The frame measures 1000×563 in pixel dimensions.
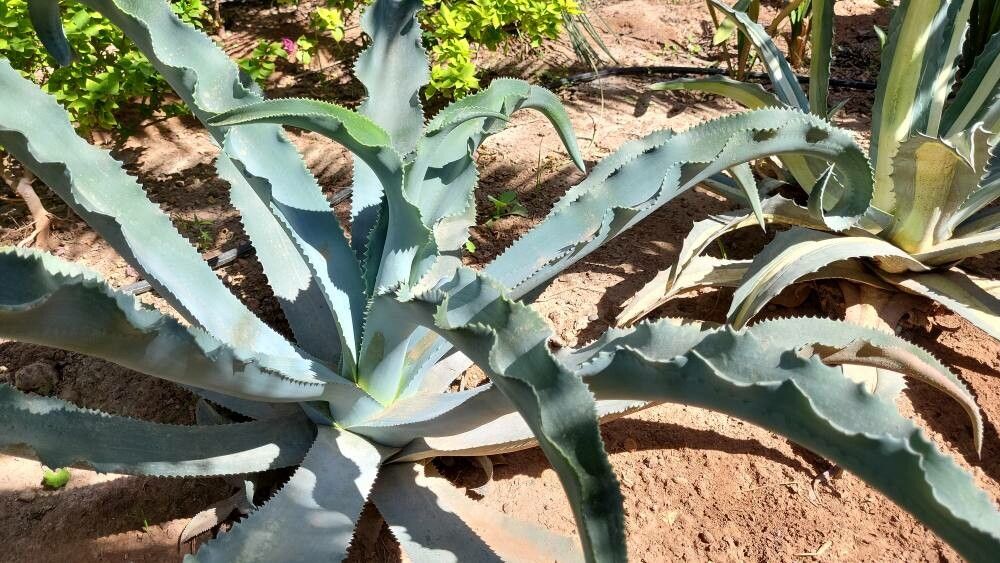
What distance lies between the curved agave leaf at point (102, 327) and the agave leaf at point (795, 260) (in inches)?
40.9

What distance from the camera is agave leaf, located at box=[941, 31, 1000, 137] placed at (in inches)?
74.1

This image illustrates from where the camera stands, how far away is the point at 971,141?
1548mm

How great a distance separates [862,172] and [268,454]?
1.12 meters

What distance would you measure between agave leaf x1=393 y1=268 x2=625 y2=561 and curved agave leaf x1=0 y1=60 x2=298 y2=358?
0.58 m

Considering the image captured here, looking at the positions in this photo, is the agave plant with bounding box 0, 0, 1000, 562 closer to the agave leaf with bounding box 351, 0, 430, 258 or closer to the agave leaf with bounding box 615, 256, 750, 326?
the agave leaf with bounding box 351, 0, 430, 258

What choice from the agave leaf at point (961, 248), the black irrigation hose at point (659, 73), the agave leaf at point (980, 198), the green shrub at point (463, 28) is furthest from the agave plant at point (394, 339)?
the black irrigation hose at point (659, 73)

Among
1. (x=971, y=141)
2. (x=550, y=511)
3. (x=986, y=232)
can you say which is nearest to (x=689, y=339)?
(x=550, y=511)

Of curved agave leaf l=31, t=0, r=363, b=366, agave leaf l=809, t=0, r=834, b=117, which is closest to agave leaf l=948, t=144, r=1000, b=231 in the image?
agave leaf l=809, t=0, r=834, b=117

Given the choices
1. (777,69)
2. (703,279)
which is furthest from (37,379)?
(777,69)

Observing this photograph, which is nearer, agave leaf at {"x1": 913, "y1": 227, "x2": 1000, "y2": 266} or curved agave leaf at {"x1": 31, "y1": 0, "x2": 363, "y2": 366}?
curved agave leaf at {"x1": 31, "y1": 0, "x2": 363, "y2": 366}

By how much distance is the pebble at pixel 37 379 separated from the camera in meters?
1.69

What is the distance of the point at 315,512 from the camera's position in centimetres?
125

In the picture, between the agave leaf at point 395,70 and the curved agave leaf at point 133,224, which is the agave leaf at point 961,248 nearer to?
the agave leaf at point 395,70

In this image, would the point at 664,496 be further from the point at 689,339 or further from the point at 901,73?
the point at 901,73
